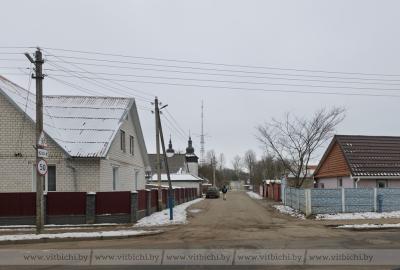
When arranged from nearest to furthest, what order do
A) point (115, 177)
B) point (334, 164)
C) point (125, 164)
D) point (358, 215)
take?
1. point (358, 215)
2. point (115, 177)
3. point (125, 164)
4. point (334, 164)

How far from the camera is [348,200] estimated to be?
25.8m

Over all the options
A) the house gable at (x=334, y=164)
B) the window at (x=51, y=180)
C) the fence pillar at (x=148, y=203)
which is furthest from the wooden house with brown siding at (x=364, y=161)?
the window at (x=51, y=180)

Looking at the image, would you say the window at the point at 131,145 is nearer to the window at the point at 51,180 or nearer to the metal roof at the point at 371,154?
the window at the point at 51,180

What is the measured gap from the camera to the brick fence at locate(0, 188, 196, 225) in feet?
→ 71.8

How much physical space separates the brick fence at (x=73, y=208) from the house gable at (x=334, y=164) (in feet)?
50.2

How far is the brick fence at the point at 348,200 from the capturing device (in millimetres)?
25625

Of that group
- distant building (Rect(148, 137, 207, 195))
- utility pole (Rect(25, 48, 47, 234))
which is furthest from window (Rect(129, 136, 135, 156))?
distant building (Rect(148, 137, 207, 195))

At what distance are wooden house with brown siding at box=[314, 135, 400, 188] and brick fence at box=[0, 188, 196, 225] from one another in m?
14.9

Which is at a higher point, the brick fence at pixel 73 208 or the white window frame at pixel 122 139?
the white window frame at pixel 122 139

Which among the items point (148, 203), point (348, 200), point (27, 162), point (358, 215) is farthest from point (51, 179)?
point (358, 215)

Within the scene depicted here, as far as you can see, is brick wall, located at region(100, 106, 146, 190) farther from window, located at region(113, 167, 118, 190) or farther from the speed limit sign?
the speed limit sign

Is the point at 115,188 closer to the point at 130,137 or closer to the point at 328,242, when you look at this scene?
the point at 130,137

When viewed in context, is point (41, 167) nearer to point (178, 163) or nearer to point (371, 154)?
point (371, 154)

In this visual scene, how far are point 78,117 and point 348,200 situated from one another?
14.6 m
